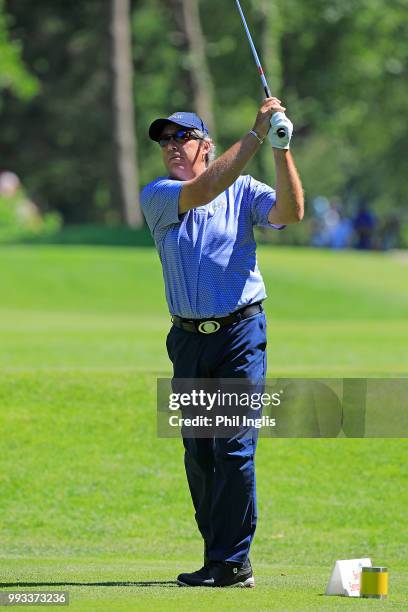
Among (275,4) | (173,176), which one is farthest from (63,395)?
(275,4)

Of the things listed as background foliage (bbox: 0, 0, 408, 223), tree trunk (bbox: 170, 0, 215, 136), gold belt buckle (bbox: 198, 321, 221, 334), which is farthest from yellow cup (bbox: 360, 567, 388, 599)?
background foliage (bbox: 0, 0, 408, 223)

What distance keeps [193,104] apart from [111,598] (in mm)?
34458

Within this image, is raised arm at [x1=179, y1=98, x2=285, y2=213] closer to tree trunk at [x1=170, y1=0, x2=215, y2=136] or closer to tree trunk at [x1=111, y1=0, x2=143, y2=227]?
tree trunk at [x1=170, y1=0, x2=215, y2=136]

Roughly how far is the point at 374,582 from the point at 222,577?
0.87 metres

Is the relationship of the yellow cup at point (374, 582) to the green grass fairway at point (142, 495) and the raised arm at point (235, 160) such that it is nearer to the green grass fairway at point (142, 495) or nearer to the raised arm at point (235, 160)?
the green grass fairway at point (142, 495)

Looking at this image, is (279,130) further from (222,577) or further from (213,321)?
(222,577)

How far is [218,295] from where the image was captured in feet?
22.6

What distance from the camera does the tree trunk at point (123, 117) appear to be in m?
40.2

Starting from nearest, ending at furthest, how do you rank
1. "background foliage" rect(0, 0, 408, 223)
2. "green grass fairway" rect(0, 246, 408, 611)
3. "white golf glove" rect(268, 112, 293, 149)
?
1. "white golf glove" rect(268, 112, 293, 149)
2. "green grass fairway" rect(0, 246, 408, 611)
3. "background foliage" rect(0, 0, 408, 223)

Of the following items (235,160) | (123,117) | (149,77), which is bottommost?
(235,160)

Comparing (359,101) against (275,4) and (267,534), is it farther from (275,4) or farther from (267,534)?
(267,534)

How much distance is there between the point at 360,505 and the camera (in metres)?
10.3

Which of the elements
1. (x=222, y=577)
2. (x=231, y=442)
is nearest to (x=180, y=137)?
(x=231, y=442)

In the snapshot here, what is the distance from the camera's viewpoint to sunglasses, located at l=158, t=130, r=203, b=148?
6.99m
